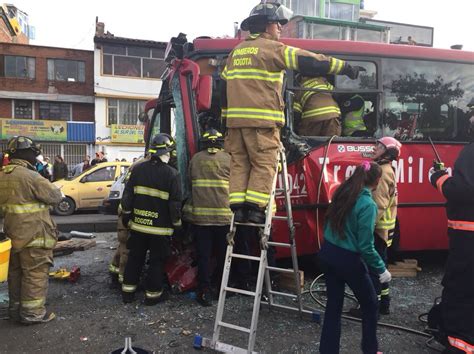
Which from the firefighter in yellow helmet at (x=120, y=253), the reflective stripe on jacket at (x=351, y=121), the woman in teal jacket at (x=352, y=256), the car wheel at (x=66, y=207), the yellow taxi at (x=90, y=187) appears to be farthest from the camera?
the yellow taxi at (x=90, y=187)

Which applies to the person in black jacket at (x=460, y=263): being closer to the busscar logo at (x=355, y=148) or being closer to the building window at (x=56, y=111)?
the busscar logo at (x=355, y=148)

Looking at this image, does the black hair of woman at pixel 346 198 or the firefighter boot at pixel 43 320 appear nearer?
the black hair of woman at pixel 346 198

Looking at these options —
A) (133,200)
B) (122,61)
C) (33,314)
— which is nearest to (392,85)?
(133,200)

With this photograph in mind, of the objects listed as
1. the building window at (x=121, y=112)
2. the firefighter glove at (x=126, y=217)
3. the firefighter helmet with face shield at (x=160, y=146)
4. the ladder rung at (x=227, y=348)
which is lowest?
the ladder rung at (x=227, y=348)

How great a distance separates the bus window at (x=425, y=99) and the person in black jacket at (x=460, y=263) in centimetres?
186

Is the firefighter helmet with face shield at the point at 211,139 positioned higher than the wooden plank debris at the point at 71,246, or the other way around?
the firefighter helmet with face shield at the point at 211,139

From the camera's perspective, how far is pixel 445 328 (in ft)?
10.5

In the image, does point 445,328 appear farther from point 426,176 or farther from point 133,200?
point 133,200

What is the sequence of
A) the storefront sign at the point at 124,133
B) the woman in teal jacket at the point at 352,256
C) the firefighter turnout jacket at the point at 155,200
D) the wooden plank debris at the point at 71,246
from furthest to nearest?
the storefront sign at the point at 124,133 < the wooden plank debris at the point at 71,246 < the firefighter turnout jacket at the point at 155,200 < the woman in teal jacket at the point at 352,256

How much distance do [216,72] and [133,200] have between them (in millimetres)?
1714

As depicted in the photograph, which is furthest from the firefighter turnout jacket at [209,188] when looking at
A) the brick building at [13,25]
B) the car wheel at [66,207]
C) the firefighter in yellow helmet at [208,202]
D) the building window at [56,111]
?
the brick building at [13,25]

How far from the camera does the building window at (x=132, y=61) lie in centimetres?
2486

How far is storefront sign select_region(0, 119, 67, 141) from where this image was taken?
24.4 meters

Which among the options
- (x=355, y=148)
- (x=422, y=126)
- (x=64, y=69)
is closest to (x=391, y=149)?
Answer: (x=355, y=148)
